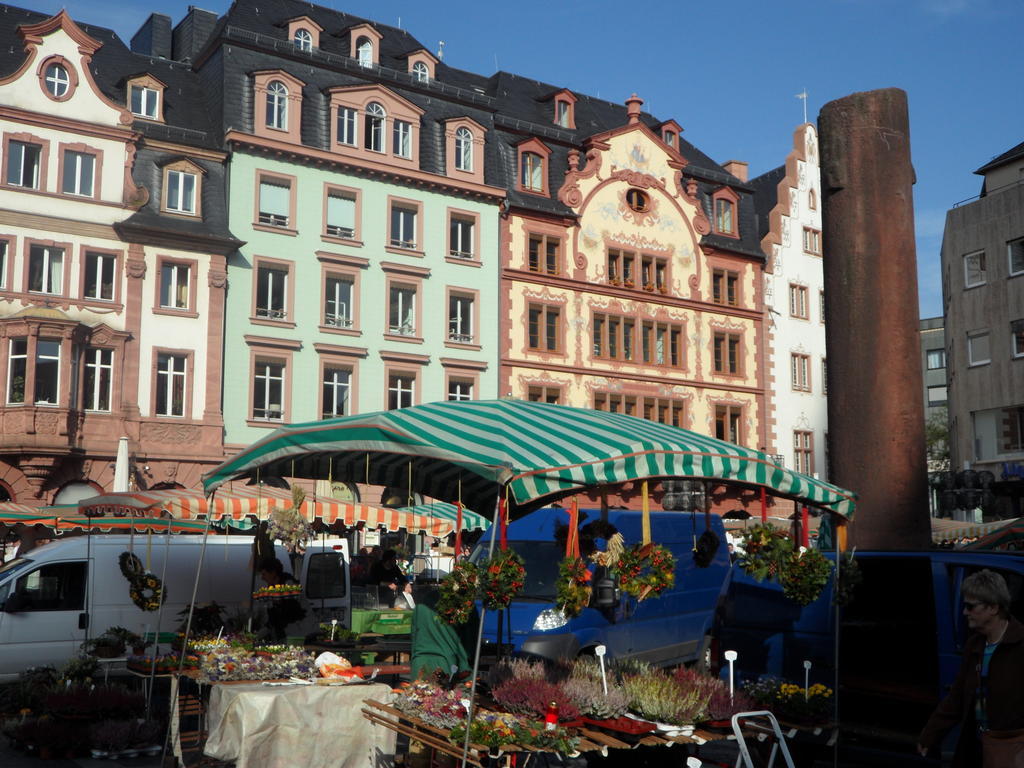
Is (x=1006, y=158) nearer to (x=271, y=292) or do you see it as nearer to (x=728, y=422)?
(x=728, y=422)

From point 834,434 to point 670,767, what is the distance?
13.7 feet

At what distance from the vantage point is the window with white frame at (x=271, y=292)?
3494 cm

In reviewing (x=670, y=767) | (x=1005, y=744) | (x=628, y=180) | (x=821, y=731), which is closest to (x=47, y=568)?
(x=670, y=767)

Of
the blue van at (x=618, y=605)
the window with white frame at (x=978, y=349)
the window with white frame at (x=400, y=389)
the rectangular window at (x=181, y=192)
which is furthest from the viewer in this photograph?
the window with white frame at (x=978, y=349)

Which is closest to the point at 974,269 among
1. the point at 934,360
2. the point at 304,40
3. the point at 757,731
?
the point at 304,40

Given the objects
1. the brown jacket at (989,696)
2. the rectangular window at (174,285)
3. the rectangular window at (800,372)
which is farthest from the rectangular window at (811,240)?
the brown jacket at (989,696)

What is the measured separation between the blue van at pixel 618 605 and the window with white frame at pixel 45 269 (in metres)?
21.2

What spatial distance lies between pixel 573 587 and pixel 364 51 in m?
33.8

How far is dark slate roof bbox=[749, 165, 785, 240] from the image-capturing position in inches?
1948

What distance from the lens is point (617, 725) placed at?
7.61 meters

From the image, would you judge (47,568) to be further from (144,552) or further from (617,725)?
(617,725)

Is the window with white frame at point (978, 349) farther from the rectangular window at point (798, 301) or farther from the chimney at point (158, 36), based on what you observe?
the chimney at point (158, 36)

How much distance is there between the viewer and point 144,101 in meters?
34.7

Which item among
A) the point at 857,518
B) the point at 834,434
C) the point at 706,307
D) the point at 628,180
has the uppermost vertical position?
the point at 628,180
